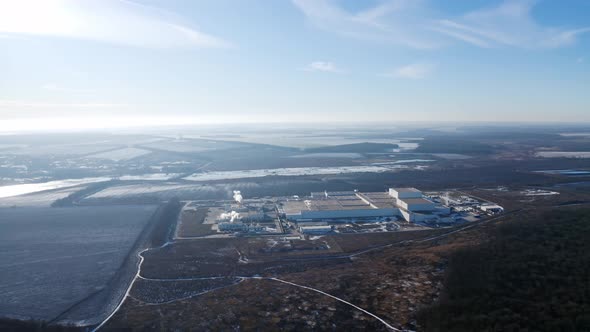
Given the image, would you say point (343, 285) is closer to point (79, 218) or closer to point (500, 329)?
point (500, 329)

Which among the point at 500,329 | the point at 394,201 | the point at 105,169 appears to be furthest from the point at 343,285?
the point at 105,169

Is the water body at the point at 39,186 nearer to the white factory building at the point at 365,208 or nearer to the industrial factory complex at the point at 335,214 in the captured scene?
the industrial factory complex at the point at 335,214

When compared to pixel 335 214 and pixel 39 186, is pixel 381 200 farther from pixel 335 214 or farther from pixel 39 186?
pixel 39 186

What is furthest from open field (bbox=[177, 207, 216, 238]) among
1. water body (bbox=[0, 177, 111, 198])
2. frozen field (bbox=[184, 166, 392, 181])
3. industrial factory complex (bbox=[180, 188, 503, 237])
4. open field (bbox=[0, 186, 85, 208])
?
water body (bbox=[0, 177, 111, 198])

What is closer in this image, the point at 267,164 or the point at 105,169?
the point at 105,169

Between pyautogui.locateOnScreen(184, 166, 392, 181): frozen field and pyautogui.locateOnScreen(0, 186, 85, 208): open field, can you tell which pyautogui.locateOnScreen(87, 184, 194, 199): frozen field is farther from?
pyautogui.locateOnScreen(184, 166, 392, 181): frozen field
